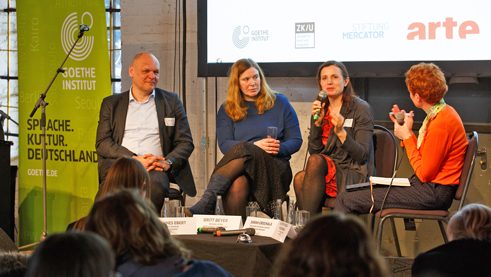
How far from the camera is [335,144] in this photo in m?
5.27

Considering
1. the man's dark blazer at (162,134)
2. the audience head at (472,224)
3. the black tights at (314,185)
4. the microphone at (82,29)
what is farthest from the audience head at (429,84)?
the microphone at (82,29)

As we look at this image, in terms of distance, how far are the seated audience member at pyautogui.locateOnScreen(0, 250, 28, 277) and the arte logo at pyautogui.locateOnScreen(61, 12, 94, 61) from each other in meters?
4.02

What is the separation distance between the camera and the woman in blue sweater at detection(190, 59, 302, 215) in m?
5.18

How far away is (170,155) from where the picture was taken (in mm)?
5535

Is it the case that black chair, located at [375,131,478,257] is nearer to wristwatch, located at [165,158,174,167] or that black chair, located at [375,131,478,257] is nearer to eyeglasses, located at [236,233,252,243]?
eyeglasses, located at [236,233,252,243]

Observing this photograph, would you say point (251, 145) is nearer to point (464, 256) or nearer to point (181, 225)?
point (181, 225)

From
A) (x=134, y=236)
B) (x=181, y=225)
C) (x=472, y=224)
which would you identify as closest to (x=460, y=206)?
(x=181, y=225)

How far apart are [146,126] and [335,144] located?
130 centimetres

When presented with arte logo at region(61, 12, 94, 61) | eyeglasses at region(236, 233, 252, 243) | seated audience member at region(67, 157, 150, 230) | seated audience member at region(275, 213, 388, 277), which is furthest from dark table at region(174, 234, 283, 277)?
arte logo at region(61, 12, 94, 61)

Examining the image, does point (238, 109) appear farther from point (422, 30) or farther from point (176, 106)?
point (422, 30)

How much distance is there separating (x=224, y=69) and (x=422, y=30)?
Result: 1.47 m

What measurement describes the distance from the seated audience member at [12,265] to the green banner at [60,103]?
154 inches

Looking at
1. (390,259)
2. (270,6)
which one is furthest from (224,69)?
(390,259)

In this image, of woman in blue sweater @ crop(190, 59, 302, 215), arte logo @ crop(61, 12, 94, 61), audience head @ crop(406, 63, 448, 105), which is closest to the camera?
audience head @ crop(406, 63, 448, 105)
